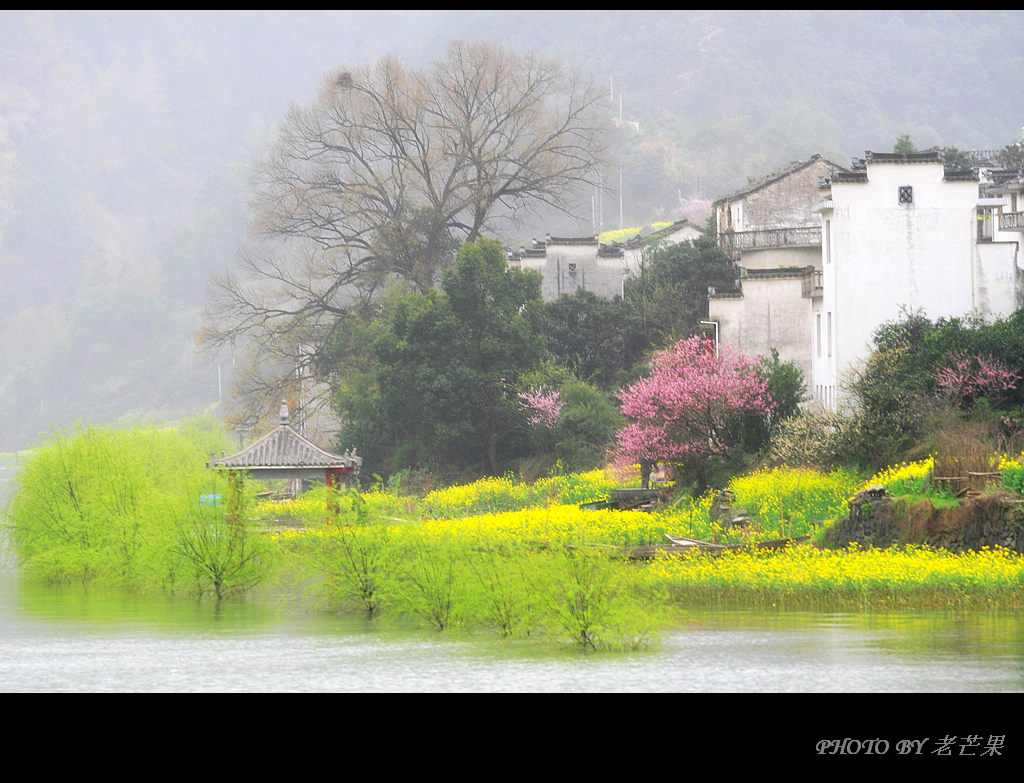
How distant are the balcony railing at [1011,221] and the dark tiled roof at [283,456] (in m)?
26.8

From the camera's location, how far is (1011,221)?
174 feet

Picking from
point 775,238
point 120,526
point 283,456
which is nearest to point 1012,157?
point 775,238

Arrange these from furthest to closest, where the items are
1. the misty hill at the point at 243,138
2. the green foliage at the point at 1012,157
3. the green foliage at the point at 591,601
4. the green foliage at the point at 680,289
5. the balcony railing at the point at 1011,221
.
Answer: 1. the misty hill at the point at 243,138
2. the green foliage at the point at 1012,157
3. the green foliage at the point at 680,289
4. the balcony railing at the point at 1011,221
5. the green foliage at the point at 591,601

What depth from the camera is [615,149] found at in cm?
15038

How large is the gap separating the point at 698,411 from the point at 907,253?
7.78 m

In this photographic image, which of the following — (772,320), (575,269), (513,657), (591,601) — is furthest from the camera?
(575,269)

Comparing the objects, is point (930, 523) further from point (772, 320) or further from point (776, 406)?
point (772, 320)

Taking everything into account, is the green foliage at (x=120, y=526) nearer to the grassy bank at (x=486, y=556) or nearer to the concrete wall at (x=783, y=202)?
the grassy bank at (x=486, y=556)

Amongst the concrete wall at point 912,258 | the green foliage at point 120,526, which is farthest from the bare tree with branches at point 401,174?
the green foliage at point 120,526

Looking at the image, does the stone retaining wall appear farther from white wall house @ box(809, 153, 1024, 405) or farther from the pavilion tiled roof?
the pavilion tiled roof

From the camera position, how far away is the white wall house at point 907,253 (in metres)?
42.9

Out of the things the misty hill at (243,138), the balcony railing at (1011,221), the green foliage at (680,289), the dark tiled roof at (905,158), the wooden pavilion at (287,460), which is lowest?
the wooden pavilion at (287,460)

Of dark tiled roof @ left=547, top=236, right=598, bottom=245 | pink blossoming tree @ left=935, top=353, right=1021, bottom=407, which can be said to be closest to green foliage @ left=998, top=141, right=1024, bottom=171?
dark tiled roof @ left=547, top=236, right=598, bottom=245

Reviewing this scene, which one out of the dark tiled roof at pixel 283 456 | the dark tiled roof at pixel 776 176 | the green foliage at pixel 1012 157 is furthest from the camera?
the green foliage at pixel 1012 157
